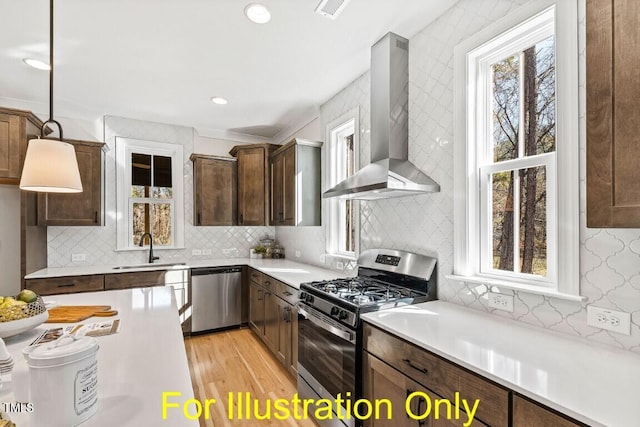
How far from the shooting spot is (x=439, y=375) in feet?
4.33

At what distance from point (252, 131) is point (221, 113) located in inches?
32.1

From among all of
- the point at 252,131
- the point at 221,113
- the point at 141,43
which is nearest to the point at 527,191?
the point at 141,43

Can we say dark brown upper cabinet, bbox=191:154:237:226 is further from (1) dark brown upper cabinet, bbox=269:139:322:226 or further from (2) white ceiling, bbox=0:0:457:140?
(1) dark brown upper cabinet, bbox=269:139:322:226

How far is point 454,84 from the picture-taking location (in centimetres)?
204

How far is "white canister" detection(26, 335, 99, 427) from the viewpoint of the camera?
0.74 metres

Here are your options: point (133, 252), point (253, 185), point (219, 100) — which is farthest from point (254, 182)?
point (133, 252)

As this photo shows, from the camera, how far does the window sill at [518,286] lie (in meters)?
1.43

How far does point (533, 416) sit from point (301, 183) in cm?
291

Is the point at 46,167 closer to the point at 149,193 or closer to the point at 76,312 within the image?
the point at 76,312

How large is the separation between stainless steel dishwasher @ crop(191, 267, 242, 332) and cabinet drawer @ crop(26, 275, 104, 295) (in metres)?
0.97

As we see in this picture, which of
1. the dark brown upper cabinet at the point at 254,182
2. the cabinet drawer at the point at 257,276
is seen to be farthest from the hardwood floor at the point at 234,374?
the dark brown upper cabinet at the point at 254,182

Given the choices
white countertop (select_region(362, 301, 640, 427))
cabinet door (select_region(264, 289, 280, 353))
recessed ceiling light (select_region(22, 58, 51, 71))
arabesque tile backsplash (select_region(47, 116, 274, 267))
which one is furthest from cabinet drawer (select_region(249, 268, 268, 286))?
recessed ceiling light (select_region(22, 58, 51, 71))

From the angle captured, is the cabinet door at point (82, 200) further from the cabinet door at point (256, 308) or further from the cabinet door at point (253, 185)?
the cabinet door at point (256, 308)

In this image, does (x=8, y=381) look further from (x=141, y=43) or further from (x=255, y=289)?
(x=255, y=289)
